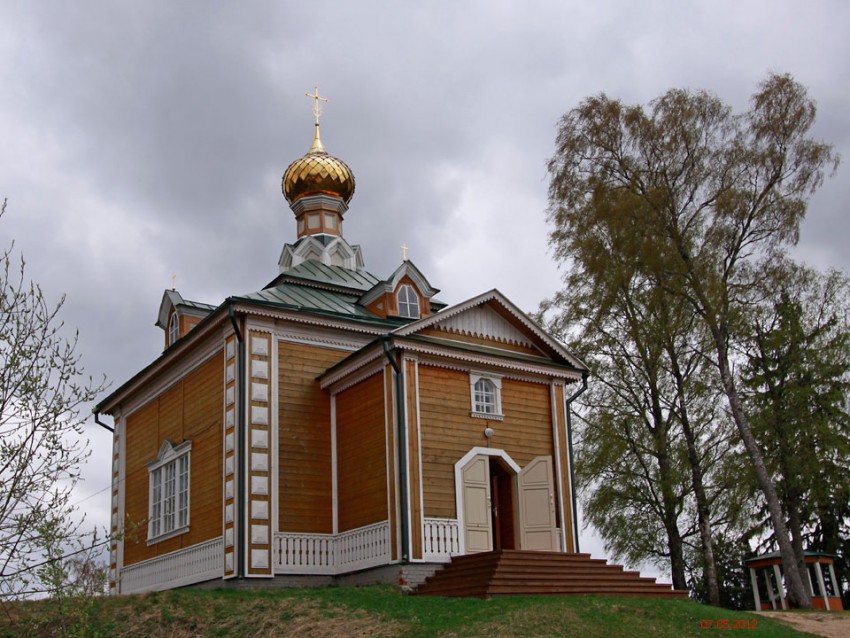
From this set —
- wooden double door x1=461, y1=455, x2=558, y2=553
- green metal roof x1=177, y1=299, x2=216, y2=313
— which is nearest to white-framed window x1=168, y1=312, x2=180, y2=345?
green metal roof x1=177, y1=299, x2=216, y2=313

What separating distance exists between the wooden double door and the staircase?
1098 mm

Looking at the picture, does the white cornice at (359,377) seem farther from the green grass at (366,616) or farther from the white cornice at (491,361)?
the green grass at (366,616)

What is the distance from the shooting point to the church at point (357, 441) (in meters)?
16.2

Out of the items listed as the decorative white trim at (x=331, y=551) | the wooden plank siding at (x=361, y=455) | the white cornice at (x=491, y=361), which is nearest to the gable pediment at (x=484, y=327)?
the white cornice at (x=491, y=361)

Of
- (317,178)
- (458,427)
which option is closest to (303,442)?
(458,427)

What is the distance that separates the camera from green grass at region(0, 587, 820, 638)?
1177 centimetres

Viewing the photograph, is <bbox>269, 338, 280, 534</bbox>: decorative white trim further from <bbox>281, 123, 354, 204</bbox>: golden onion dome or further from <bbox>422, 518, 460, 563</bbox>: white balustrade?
<bbox>281, 123, 354, 204</bbox>: golden onion dome

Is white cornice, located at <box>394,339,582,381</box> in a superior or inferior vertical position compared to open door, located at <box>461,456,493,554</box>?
superior

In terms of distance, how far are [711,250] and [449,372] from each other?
7003 millimetres

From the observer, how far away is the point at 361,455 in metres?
16.9

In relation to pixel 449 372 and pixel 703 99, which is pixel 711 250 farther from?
pixel 449 372

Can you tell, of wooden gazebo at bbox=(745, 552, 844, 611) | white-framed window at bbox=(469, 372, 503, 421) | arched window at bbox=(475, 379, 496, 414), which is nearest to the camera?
white-framed window at bbox=(469, 372, 503, 421)

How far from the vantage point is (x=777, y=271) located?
69.1 ft

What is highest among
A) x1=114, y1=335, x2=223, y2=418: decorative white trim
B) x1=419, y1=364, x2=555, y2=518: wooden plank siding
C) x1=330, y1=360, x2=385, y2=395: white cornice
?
x1=114, y1=335, x2=223, y2=418: decorative white trim
